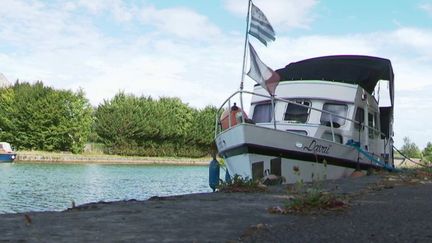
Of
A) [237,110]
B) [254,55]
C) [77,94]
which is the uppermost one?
[77,94]

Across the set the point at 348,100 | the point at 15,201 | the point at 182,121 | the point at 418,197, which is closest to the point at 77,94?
the point at 182,121

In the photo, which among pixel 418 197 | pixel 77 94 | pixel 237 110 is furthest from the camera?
pixel 77 94

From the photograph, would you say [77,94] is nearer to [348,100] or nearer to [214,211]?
[348,100]

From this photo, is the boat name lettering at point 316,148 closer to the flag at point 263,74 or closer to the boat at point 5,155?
the flag at point 263,74

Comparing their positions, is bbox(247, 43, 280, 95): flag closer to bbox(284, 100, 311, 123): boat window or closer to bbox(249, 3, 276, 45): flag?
bbox(249, 3, 276, 45): flag

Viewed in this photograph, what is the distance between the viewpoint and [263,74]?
592 inches

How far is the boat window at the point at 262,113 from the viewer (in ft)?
59.1

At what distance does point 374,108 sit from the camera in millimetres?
19859

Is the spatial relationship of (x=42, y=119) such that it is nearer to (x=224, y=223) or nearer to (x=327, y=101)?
(x=327, y=101)

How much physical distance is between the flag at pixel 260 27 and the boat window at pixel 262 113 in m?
2.70

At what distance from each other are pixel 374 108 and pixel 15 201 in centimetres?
1373

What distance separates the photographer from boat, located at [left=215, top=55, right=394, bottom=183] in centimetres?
1463

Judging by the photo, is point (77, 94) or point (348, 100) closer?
point (348, 100)

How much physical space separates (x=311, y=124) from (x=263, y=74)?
105 inches
